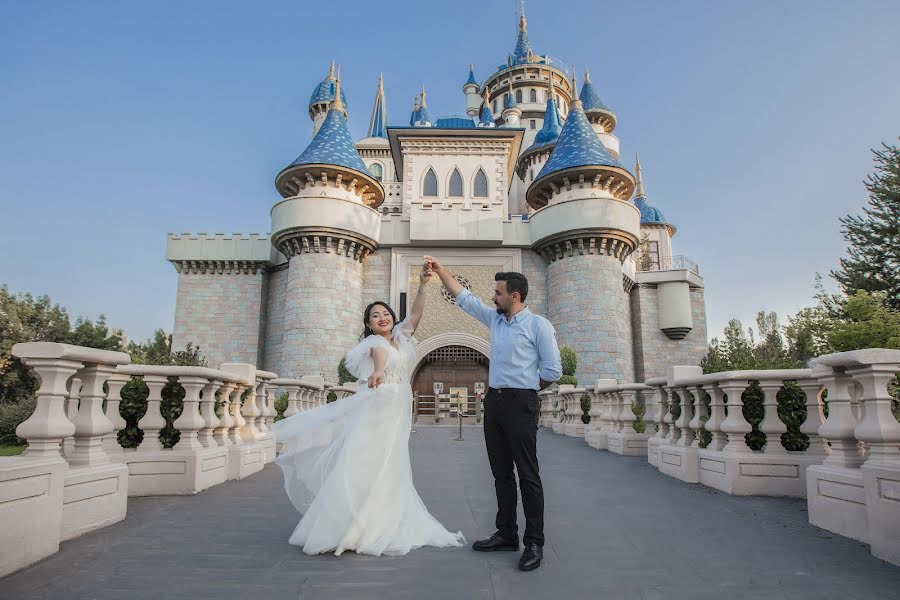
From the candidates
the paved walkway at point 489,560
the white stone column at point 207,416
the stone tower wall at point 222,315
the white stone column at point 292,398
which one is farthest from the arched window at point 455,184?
the paved walkway at point 489,560

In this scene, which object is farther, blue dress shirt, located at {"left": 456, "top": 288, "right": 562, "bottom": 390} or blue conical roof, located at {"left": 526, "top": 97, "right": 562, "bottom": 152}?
blue conical roof, located at {"left": 526, "top": 97, "right": 562, "bottom": 152}

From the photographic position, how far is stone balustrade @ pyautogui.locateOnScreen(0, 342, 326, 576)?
300 centimetres

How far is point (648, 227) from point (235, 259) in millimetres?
29934

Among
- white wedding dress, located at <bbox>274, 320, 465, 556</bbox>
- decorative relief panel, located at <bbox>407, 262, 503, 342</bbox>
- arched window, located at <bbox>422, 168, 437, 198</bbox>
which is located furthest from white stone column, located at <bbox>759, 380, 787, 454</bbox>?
arched window, located at <bbox>422, 168, 437, 198</bbox>

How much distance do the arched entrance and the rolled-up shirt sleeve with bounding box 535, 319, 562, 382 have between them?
2055 centimetres

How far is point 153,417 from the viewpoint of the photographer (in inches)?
202

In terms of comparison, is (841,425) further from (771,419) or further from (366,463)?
(366,463)

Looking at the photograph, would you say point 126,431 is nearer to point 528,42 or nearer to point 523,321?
point 523,321

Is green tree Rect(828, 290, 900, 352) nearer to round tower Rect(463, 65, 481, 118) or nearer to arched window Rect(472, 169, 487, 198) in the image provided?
arched window Rect(472, 169, 487, 198)

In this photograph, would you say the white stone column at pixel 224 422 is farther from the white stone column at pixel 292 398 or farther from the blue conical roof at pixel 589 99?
the blue conical roof at pixel 589 99

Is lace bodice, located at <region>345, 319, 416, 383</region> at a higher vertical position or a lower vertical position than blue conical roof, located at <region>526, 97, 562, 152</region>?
lower

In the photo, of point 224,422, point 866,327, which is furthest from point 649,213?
point 224,422

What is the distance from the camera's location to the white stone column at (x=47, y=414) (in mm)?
3225

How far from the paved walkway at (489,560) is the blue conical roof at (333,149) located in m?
19.4
